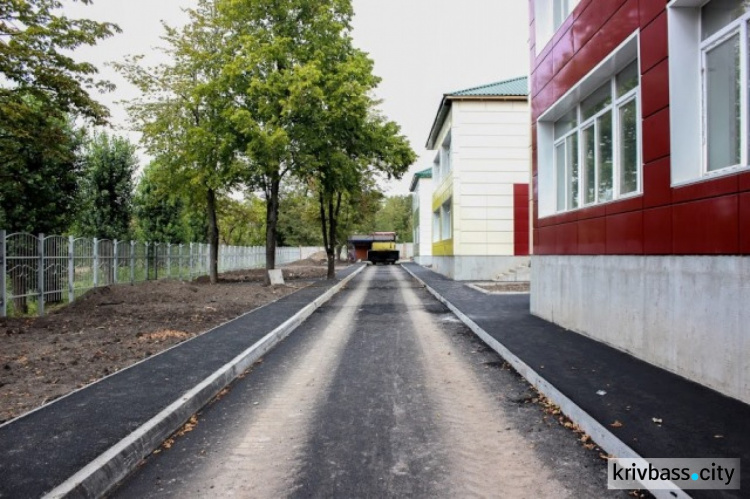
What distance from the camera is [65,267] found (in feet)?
48.8

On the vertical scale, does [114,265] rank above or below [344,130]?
below

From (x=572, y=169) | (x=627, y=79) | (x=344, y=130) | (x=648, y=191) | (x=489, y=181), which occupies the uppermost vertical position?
(x=344, y=130)

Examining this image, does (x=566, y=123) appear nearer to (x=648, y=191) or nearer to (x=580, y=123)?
(x=580, y=123)

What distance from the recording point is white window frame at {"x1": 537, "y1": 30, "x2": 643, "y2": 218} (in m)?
7.73

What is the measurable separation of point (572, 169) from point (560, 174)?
0.72 meters

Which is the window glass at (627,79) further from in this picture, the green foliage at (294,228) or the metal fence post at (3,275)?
the green foliage at (294,228)

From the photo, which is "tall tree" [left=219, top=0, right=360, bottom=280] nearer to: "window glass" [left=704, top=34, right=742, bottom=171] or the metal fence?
the metal fence

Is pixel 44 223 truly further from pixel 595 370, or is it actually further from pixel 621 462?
pixel 621 462

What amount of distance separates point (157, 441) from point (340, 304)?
12.3 m

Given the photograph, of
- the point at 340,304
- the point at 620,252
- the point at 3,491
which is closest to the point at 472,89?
the point at 340,304

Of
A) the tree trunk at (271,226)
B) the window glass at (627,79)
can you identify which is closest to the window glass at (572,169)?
the window glass at (627,79)

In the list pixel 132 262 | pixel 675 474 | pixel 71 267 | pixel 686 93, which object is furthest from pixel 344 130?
pixel 675 474

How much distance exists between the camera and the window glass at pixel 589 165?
32.0 ft

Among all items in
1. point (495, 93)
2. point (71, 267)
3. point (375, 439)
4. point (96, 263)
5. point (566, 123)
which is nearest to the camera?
point (375, 439)
